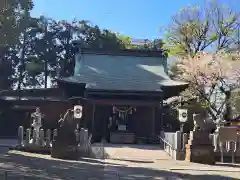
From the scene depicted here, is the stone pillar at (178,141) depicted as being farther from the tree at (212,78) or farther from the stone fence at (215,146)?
the tree at (212,78)

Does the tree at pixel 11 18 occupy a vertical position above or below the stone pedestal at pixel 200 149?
above

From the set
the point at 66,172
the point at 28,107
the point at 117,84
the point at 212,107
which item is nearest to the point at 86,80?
the point at 117,84

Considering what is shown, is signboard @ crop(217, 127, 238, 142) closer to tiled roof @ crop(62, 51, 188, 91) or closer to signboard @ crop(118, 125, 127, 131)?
signboard @ crop(118, 125, 127, 131)

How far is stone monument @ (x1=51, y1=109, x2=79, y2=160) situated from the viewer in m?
13.3

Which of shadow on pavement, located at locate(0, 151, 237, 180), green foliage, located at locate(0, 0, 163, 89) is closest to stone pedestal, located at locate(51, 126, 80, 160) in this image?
shadow on pavement, located at locate(0, 151, 237, 180)

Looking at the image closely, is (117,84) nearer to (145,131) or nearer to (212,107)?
(145,131)

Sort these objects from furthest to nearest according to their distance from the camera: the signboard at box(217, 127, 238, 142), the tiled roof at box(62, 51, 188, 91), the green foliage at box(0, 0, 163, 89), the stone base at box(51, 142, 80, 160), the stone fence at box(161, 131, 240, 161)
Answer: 1. the green foliage at box(0, 0, 163, 89)
2. the tiled roof at box(62, 51, 188, 91)
3. the signboard at box(217, 127, 238, 142)
4. the stone fence at box(161, 131, 240, 161)
5. the stone base at box(51, 142, 80, 160)

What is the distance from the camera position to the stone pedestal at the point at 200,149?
530 inches

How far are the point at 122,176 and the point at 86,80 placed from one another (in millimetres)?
18680

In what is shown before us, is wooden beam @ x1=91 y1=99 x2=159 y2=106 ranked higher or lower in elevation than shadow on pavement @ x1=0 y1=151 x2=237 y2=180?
higher

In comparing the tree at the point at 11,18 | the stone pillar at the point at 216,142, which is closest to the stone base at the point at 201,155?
Result: the stone pillar at the point at 216,142

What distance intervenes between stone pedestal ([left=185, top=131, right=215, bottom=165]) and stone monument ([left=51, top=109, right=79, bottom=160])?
447 cm

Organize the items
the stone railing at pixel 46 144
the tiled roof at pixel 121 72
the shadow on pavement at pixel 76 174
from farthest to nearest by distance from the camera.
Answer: the tiled roof at pixel 121 72
the stone railing at pixel 46 144
the shadow on pavement at pixel 76 174

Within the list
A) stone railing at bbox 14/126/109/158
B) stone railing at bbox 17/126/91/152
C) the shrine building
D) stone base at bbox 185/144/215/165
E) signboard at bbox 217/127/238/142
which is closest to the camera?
stone base at bbox 185/144/215/165
